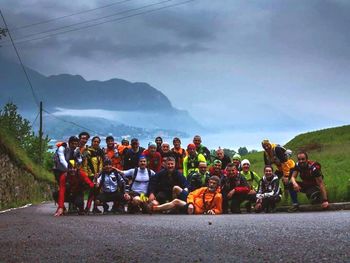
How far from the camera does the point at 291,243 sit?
299 inches

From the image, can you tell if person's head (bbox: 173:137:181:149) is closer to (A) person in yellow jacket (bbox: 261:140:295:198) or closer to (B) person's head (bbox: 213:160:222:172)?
(B) person's head (bbox: 213:160:222:172)

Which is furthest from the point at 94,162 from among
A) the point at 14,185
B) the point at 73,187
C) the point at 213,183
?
the point at 14,185

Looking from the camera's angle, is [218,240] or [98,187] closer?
[218,240]

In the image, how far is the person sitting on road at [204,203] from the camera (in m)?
15.6

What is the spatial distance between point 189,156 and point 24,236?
25.9 ft

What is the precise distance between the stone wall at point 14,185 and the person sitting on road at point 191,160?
1027 centimetres

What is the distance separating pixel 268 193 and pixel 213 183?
1.66 metres

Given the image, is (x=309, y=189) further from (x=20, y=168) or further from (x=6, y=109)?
(x=6, y=109)

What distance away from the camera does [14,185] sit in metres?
28.9

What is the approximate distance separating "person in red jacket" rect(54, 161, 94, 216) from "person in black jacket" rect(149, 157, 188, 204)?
5.60 ft

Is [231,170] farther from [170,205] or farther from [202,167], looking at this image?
[170,205]

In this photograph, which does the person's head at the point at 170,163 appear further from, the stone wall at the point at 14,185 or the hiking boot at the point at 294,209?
the stone wall at the point at 14,185

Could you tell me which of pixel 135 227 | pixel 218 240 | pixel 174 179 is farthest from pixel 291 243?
pixel 174 179

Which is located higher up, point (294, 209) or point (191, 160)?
point (191, 160)
